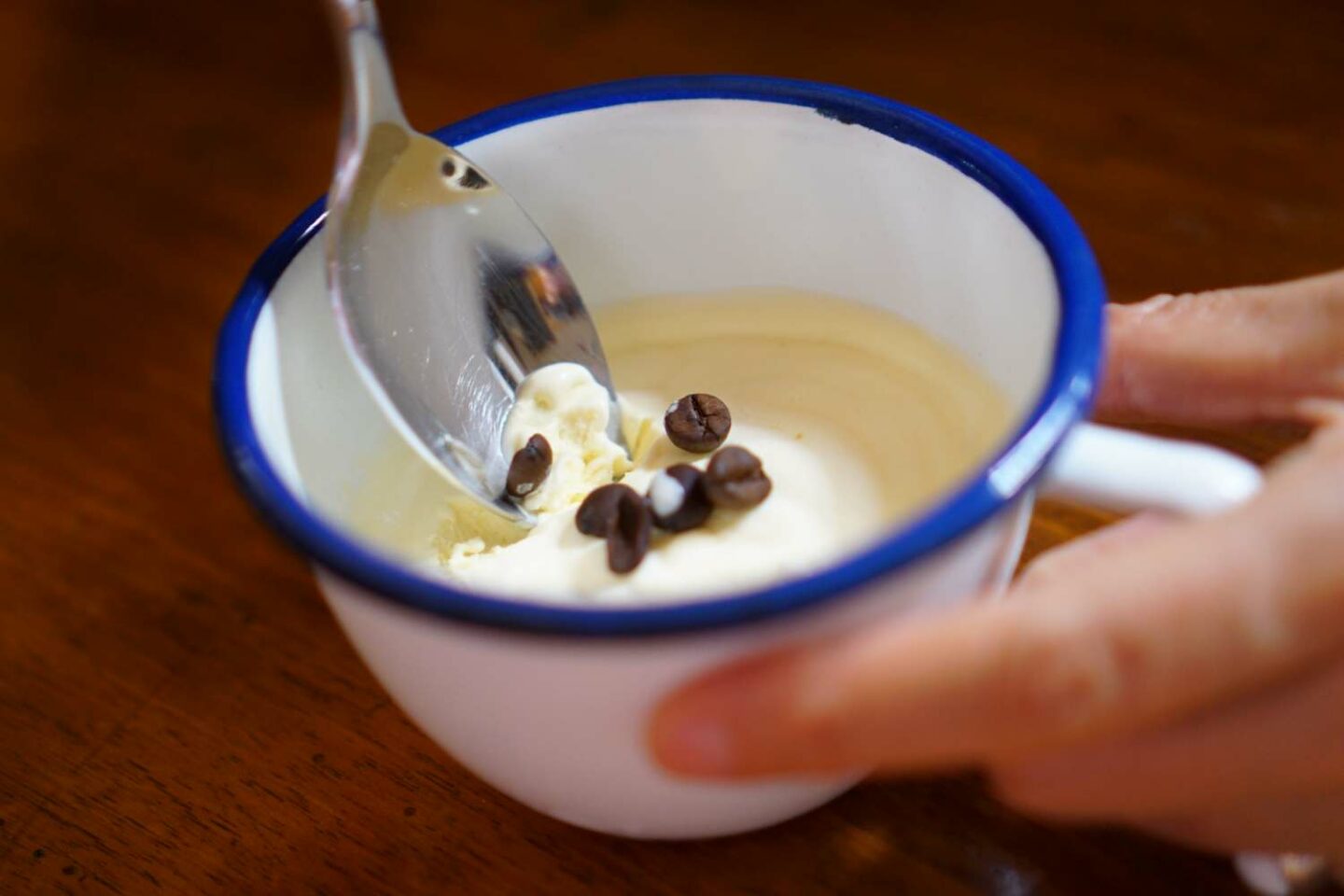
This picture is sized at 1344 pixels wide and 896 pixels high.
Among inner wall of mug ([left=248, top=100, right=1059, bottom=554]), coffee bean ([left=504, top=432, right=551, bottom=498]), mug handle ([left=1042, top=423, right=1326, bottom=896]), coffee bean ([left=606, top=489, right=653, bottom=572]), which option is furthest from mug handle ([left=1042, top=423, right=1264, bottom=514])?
coffee bean ([left=504, top=432, right=551, bottom=498])

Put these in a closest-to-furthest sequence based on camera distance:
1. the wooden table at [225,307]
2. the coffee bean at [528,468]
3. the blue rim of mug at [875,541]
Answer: the blue rim of mug at [875,541], the wooden table at [225,307], the coffee bean at [528,468]

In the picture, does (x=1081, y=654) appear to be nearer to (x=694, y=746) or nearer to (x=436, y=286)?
(x=694, y=746)

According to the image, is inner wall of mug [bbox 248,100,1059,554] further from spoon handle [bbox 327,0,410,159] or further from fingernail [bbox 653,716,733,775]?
fingernail [bbox 653,716,733,775]

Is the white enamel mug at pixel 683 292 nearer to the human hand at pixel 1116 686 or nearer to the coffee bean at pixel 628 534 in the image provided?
the human hand at pixel 1116 686

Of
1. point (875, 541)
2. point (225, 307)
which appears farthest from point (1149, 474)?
point (225, 307)

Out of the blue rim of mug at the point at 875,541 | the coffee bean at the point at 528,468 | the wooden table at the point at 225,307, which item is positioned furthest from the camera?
the coffee bean at the point at 528,468

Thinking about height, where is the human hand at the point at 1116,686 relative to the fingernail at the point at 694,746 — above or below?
above

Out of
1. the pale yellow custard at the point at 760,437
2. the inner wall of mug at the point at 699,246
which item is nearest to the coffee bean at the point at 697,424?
the pale yellow custard at the point at 760,437
